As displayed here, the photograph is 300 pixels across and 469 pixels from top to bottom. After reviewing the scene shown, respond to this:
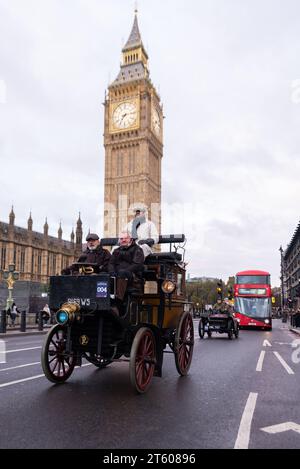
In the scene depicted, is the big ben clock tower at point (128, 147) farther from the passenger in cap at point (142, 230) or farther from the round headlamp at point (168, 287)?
the round headlamp at point (168, 287)

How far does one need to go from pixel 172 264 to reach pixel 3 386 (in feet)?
11.5

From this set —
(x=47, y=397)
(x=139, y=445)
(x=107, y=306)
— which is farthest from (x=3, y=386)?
(x=139, y=445)

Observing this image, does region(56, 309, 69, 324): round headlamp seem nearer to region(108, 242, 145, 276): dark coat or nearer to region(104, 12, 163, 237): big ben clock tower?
region(108, 242, 145, 276): dark coat

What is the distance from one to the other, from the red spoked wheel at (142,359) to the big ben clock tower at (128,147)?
77.6 meters

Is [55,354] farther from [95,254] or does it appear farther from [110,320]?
[95,254]

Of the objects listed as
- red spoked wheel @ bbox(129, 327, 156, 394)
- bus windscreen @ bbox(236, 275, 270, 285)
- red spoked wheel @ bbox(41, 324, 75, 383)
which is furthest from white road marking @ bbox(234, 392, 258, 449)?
bus windscreen @ bbox(236, 275, 270, 285)

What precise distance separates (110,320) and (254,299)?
68.2ft

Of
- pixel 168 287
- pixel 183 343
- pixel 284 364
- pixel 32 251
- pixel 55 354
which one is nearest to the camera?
pixel 55 354

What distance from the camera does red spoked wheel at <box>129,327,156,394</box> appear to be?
205 inches

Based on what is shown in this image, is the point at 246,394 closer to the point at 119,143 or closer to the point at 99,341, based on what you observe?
the point at 99,341

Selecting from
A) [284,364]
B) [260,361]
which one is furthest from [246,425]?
[260,361]

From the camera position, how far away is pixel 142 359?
18.0 feet

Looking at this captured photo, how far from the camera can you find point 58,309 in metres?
5.56

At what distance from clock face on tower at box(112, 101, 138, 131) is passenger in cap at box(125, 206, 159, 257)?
82.5 m
